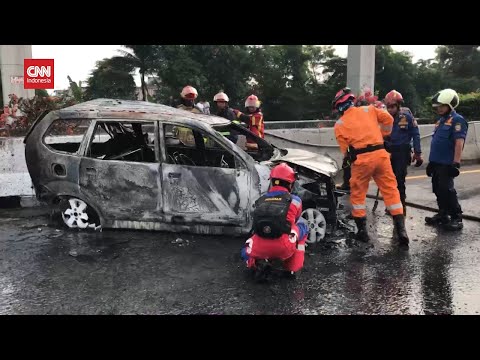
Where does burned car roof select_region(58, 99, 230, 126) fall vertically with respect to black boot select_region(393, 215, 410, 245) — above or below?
above

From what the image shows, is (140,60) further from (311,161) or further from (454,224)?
(454,224)

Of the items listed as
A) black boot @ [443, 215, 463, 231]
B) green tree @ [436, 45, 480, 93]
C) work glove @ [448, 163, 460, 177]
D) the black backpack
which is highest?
green tree @ [436, 45, 480, 93]

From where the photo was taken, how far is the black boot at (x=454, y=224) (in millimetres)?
5879

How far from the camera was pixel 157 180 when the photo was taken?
5.25 metres

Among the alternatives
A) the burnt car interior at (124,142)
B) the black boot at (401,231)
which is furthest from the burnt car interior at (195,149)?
the black boot at (401,231)

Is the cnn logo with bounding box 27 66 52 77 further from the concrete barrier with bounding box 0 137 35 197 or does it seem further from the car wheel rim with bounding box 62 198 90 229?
the car wheel rim with bounding box 62 198 90 229

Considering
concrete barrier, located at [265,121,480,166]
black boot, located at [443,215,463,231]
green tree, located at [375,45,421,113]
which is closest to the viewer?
black boot, located at [443,215,463,231]

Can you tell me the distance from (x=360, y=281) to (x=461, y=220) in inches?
100

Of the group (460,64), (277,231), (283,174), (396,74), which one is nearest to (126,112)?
(283,174)

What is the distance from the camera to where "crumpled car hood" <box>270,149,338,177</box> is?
17.0ft

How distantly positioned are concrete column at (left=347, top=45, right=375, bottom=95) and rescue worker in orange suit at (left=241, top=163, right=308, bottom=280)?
12.2 m

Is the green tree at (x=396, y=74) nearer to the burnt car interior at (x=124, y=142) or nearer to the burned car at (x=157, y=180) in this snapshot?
the burnt car interior at (x=124, y=142)

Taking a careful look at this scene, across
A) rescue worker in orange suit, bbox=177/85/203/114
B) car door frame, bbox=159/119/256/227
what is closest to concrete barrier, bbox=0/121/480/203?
rescue worker in orange suit, bbox=177/85/203/114

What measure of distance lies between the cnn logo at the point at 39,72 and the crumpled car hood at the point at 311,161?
9.88 meters
